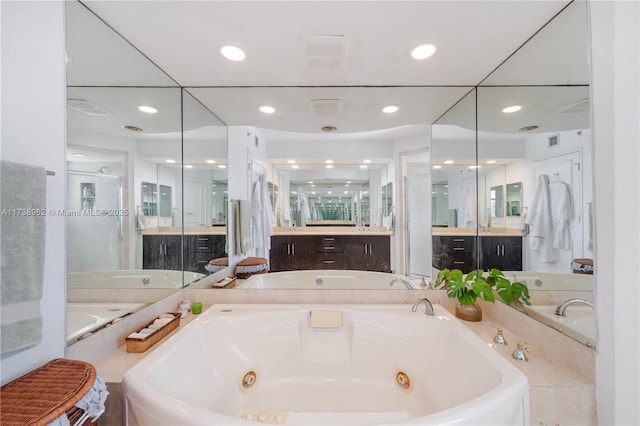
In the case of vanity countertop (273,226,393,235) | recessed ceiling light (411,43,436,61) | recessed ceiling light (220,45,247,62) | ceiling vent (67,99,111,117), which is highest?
recessed ceiling light (220,45,247,62)

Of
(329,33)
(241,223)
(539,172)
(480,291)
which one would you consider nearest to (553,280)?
(480,291)

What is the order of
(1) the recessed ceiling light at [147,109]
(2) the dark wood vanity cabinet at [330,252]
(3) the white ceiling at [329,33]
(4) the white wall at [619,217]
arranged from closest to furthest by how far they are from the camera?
(4) the white wall at [619,217]
(3) the white ceiling at [329,33]
(1) the recessed ceiling light at [147,109]
(2) the dark wood vanity cabinet at [330,252]

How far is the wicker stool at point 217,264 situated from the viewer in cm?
185

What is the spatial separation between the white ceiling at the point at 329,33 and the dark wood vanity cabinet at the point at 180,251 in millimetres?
803

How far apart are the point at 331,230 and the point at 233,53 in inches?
50.1

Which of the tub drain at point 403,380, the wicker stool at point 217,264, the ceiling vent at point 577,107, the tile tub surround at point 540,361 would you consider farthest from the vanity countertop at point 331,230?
the ceiling vent at point 577,107

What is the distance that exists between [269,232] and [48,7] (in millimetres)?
1493

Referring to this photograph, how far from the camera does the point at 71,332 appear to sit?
0.99m

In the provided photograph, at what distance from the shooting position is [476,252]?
67.4 inches

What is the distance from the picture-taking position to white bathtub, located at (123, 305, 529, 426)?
116 centimetres

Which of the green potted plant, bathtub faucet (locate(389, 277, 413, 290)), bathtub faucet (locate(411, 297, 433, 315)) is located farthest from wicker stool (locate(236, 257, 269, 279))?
the green potted plant

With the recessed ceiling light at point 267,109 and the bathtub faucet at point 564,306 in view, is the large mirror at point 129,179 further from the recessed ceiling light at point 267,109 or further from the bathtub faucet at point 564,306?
the bathtub faucet at point 564,306

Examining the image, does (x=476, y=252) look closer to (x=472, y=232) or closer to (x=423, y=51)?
(x=472, y=232)

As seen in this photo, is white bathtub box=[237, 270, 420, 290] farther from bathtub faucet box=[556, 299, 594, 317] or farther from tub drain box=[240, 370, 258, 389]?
bathtub faucet box=[556, 299, 594, 317]
